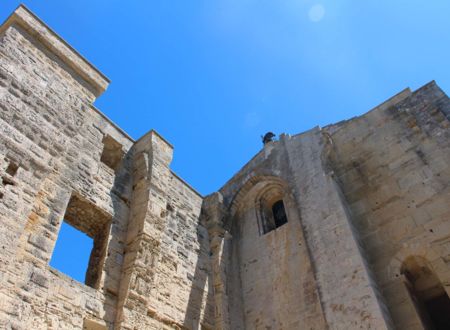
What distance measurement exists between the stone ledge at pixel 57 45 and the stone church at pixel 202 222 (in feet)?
0.08

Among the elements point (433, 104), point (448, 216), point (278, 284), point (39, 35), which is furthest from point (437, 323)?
point (39, 35)

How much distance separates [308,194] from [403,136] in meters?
2.33

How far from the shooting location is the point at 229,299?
28.8ft

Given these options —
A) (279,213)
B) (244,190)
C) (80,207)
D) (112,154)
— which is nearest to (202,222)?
(244,190)

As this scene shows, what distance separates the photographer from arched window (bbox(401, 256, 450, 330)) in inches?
289

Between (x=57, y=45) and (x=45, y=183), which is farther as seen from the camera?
(x=57, y=45)

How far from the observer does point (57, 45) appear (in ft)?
25.5

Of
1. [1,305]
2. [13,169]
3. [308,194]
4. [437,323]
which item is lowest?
[1,305]

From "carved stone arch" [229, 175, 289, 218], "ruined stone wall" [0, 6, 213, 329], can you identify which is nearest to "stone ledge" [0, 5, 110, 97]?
"ruined stone wall" [0, 6, 213, 329]

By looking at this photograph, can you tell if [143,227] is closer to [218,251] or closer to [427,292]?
Result: [218,251]

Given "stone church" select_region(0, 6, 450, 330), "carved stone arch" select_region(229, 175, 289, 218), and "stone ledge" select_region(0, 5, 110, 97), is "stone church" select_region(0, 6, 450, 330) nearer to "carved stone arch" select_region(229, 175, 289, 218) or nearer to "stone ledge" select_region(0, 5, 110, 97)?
"stone ledge" select_region(0, 5, 110, 97)

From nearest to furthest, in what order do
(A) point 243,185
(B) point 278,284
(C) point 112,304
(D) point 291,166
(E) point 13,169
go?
(E) point 13,169, (C) point 112,304, (B) point 278,284, (D) point 291,166, (A) point 243,185

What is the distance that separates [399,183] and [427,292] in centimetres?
211

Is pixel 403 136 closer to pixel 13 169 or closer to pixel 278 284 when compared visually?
pixel 278 284
